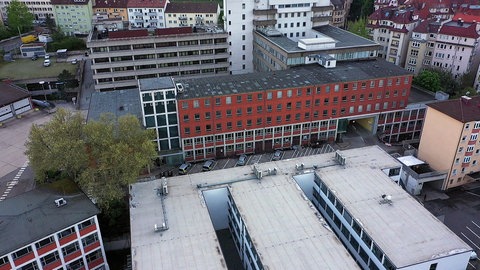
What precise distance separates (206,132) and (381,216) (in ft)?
126

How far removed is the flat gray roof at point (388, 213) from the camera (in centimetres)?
4428

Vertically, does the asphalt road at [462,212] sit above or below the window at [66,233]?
below

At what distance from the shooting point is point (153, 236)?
46469 millimetres

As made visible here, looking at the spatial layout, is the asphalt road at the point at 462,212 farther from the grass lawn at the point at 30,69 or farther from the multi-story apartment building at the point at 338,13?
the multi-story apartment building at the point at 338,13

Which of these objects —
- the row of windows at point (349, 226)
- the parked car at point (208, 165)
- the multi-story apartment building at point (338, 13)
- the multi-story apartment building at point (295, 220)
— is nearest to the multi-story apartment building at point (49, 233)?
the multi-story apartment building at point (295, 220)

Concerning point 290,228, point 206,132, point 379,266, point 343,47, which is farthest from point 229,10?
point 379,266

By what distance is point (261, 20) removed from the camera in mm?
104500

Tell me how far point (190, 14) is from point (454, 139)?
128m

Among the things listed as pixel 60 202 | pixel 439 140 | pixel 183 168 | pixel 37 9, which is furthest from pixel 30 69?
pixel 439 140

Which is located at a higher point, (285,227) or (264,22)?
(264,22)

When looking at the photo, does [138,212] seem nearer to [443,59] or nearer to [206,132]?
[206,132]

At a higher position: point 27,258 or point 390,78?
point 390,78

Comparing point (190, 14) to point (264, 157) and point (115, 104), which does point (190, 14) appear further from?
point (264, 157)

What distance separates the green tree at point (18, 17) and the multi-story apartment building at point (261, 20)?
372ft
